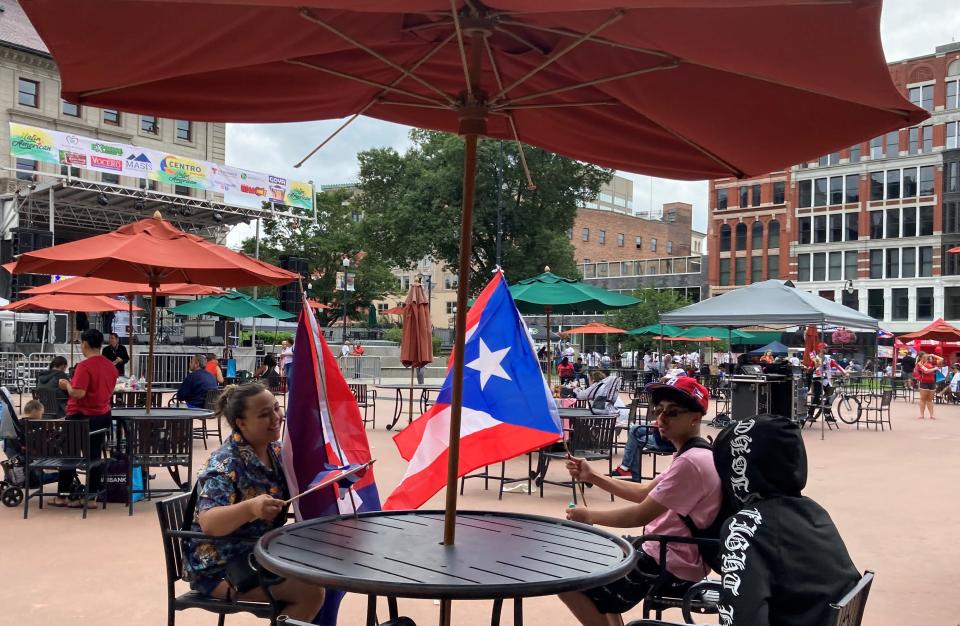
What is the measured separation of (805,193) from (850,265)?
6.34 meters

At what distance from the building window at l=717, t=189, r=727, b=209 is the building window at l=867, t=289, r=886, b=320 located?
522 inches

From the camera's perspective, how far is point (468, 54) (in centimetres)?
371

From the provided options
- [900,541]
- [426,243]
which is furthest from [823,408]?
[426,243]

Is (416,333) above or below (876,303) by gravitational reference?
below

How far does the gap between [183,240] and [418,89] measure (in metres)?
5.22

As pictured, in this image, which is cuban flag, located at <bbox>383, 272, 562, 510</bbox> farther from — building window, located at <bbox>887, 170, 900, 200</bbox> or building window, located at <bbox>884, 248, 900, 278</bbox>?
building window, located at <bbox>887, 170, 900, 200</bbox>

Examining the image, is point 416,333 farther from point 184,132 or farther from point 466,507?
point 184,132

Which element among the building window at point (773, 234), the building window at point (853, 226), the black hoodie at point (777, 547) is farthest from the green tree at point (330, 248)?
the black hoodie at point (777, 547)

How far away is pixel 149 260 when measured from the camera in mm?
7883

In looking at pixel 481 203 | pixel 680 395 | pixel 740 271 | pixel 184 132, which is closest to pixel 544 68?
pixel 680 395

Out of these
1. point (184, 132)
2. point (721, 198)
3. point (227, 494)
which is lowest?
point (227, 494)

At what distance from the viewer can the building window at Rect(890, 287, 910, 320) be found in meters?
58.0

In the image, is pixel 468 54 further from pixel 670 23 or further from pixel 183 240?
pixel 183 240

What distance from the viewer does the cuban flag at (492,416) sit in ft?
15.6
